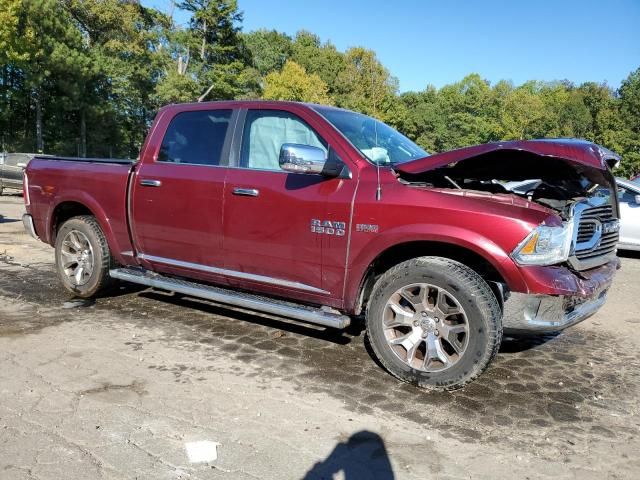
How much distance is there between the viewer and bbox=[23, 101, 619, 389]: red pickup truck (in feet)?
11.4

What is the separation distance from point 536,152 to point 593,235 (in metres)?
0.97

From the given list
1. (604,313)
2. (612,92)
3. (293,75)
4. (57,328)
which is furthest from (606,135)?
→ (57,328)

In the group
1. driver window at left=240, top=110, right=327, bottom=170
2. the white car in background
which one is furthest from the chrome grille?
the white car in background

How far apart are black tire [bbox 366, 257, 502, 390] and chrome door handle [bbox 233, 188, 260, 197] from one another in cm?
125

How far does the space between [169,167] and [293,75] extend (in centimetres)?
4911

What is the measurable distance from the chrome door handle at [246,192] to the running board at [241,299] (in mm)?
842

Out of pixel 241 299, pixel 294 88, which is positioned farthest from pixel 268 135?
pixel 294 88

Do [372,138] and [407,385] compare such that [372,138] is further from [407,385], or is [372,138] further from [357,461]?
[357,461]

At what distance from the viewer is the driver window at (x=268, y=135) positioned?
14.4 feet

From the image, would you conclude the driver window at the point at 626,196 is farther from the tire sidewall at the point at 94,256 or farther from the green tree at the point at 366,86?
the green tree at the point at 366,86

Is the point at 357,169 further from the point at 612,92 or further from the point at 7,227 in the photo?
the point at 612,92

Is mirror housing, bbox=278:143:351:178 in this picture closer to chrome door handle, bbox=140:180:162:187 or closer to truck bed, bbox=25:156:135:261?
chrome door handle, bbox=140:180:162:187

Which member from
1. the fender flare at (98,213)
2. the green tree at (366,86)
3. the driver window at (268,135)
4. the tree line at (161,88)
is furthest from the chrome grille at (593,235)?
the green tree at (366,86)

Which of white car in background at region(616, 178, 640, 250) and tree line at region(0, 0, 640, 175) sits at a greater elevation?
tree line at region(0, 0, 640, 175)
